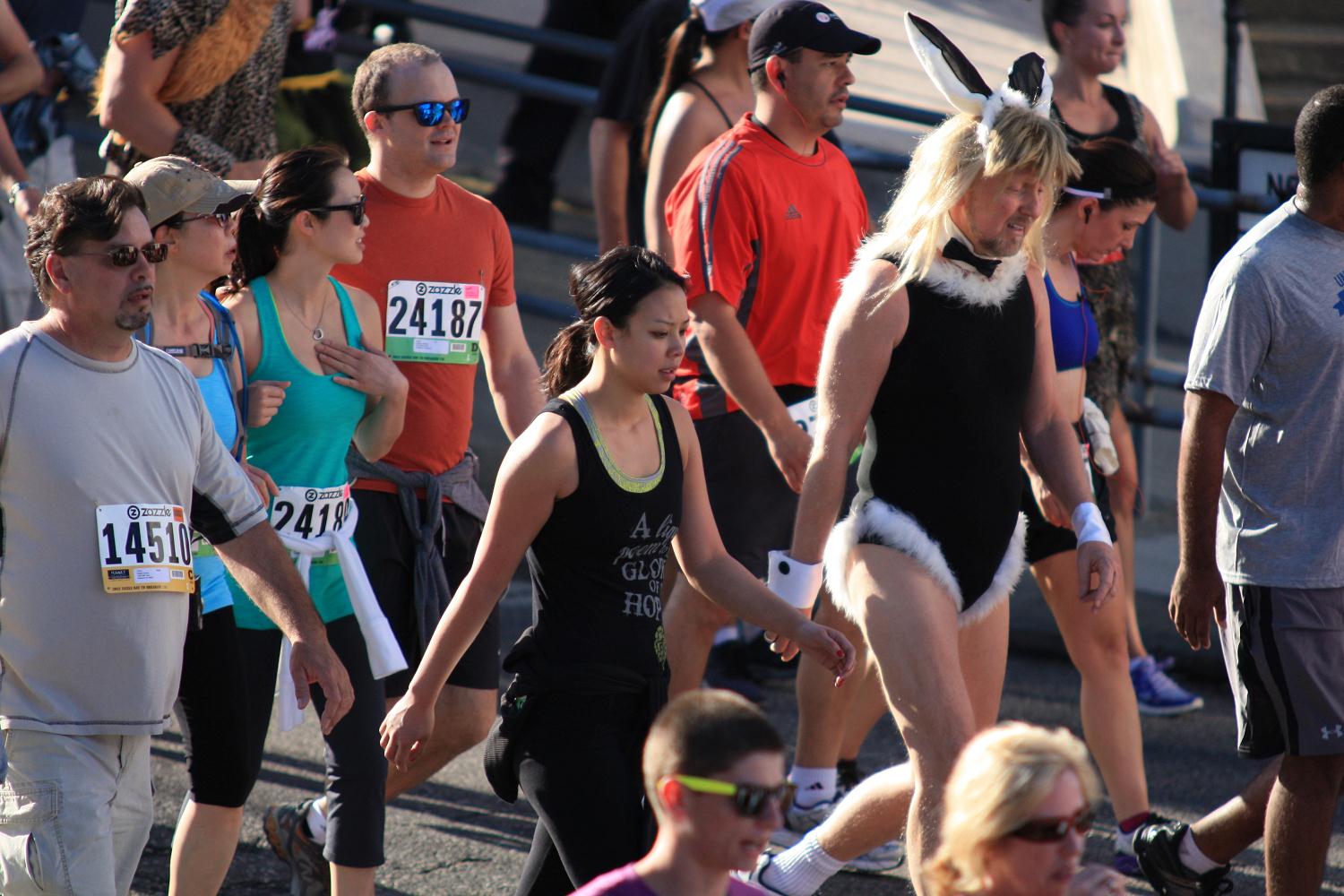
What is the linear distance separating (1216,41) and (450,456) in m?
8.00

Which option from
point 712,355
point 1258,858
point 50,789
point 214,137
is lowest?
point 1258,858

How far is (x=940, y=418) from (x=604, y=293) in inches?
32.2

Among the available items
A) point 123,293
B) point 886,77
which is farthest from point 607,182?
point 886,77

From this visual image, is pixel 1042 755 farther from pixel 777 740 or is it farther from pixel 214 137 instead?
pixel 214 137

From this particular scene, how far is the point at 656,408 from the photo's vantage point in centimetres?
397

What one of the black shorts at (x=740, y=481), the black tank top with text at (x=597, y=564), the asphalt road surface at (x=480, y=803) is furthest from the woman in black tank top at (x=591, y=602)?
the black shorts at (x=740, y=481)

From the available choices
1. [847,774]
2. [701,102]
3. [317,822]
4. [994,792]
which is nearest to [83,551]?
[317,822]

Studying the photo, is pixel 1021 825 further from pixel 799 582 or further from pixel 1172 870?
pixel 1172 870

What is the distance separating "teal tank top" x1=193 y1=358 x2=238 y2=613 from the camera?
13.2 feet

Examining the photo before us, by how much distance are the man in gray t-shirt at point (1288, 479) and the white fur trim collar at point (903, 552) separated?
0.45 m

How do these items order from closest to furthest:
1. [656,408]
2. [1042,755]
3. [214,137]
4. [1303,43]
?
[1042,755]
[656,408]
[214,137]
[1303,43]

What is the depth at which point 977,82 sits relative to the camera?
420 centimetres

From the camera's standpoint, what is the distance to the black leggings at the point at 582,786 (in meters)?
3.61

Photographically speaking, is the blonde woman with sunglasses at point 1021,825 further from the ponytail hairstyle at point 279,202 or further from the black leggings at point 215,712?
the ponytail hairstyle at point 279,202
